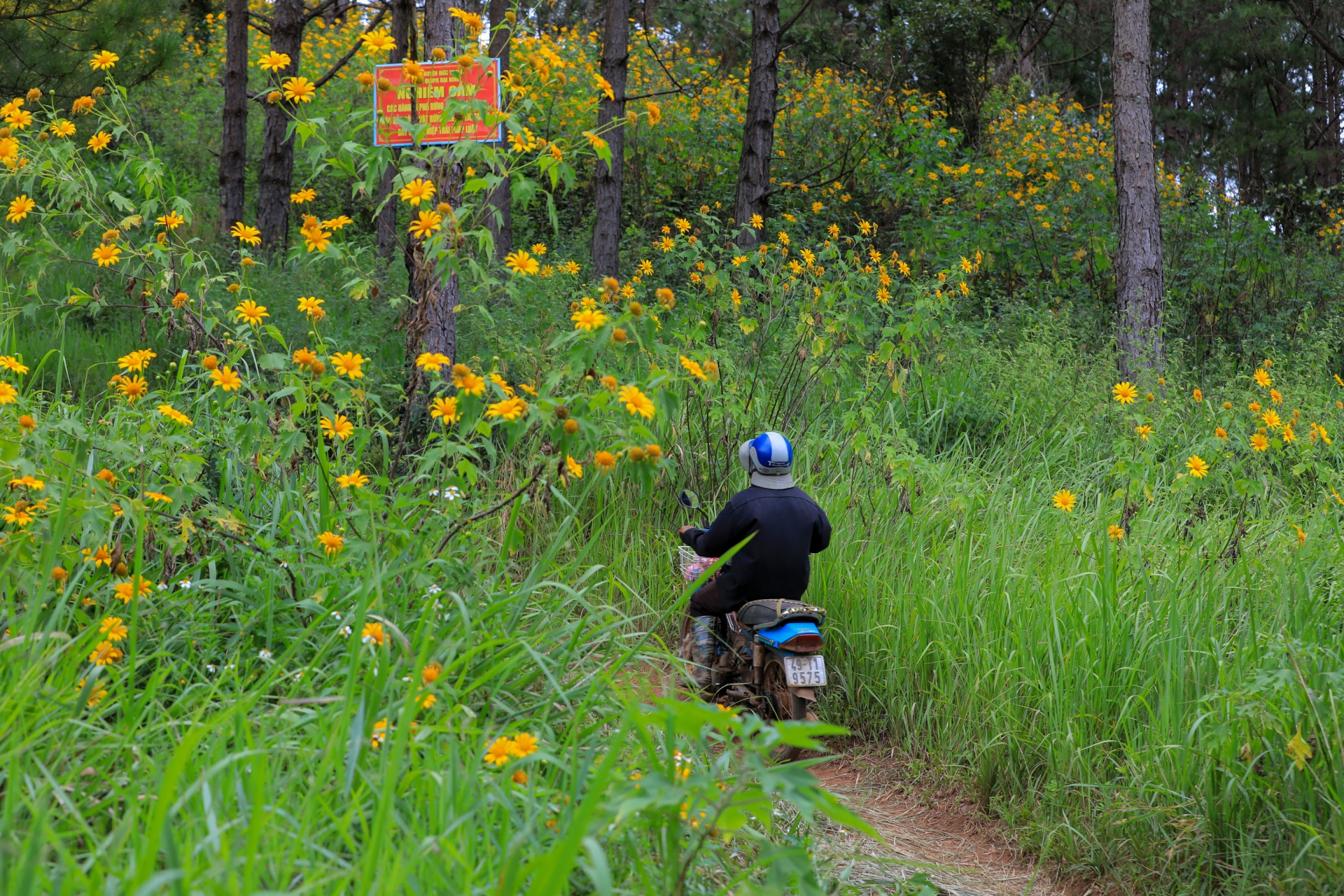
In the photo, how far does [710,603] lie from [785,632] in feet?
1.42

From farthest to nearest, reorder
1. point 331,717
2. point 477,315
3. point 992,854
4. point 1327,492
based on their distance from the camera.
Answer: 1. point 477,315
2. point 1327,492
3. point 992,854
4. point 331,717

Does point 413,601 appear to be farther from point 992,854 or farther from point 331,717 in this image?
point 992,854

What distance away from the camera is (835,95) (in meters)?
13.9

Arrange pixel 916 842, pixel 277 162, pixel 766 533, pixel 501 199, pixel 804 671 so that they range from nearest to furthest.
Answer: pixel 916 842 → pixel 804 671 → pixel 766 533 → pixel 277 162 → pixel 501 199

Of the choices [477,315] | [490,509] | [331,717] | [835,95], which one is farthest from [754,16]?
[331,717]

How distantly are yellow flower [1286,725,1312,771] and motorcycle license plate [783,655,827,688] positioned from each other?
160cm

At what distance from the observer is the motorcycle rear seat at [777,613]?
393 centimetres

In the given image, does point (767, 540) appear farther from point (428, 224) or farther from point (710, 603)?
point (428, 224)

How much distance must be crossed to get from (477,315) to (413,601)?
142 inches

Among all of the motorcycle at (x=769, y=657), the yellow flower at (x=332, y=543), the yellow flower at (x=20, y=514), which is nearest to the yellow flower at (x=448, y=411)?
the yellow flower at (x=332, y=543)

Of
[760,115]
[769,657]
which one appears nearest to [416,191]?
[769,657]

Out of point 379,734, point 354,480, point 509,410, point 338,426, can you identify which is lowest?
point 379,734

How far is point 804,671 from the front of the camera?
3.84 m

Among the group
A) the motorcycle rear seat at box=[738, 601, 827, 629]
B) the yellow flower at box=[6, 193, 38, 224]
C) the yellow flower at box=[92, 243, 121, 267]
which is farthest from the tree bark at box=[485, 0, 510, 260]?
the motorcycle rear seat at box=[738, 601, 827, 629]
